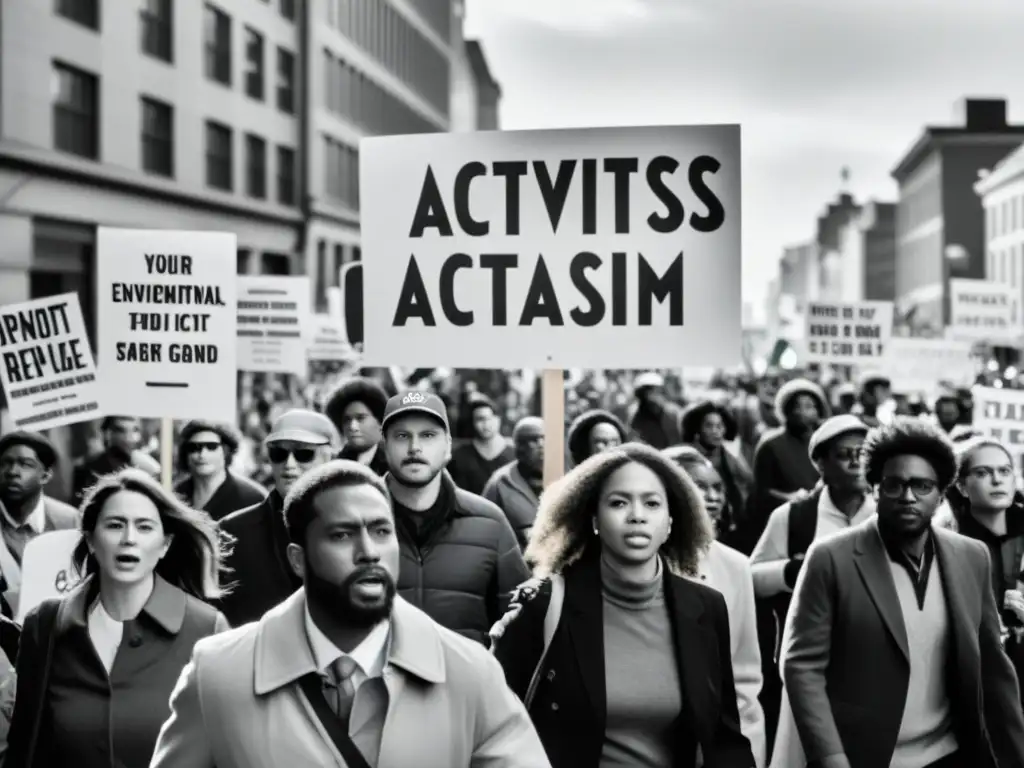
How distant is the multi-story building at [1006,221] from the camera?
78500 mm

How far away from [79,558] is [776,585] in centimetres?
312

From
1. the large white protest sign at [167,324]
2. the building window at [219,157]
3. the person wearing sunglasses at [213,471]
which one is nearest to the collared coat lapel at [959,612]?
the person wearing sunglasses at [213,471]

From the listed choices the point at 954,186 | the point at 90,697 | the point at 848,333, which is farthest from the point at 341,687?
the point at 954,186

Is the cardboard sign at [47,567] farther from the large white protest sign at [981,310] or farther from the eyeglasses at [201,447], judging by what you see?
the large white protest sign at [981,310]

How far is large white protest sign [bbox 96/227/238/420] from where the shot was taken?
9375 millimetres

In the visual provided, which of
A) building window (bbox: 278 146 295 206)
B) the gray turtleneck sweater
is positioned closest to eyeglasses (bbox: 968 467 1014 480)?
the gray turtleneck sweater

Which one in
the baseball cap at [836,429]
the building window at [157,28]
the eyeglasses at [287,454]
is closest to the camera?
the eyeglasses at [287,454]

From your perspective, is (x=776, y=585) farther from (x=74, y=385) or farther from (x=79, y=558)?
(x=74, y=385)

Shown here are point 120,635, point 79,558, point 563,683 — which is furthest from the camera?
point 79,558

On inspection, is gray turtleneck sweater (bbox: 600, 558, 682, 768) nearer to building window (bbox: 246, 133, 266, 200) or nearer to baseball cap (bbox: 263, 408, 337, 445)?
baseball cap (bbox: 263, 408, 337, 445)

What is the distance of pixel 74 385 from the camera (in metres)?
10.3

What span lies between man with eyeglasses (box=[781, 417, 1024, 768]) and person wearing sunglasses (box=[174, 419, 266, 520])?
3635mm

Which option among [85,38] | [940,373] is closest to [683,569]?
[940,373]

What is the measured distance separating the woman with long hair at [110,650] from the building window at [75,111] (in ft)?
81.9
